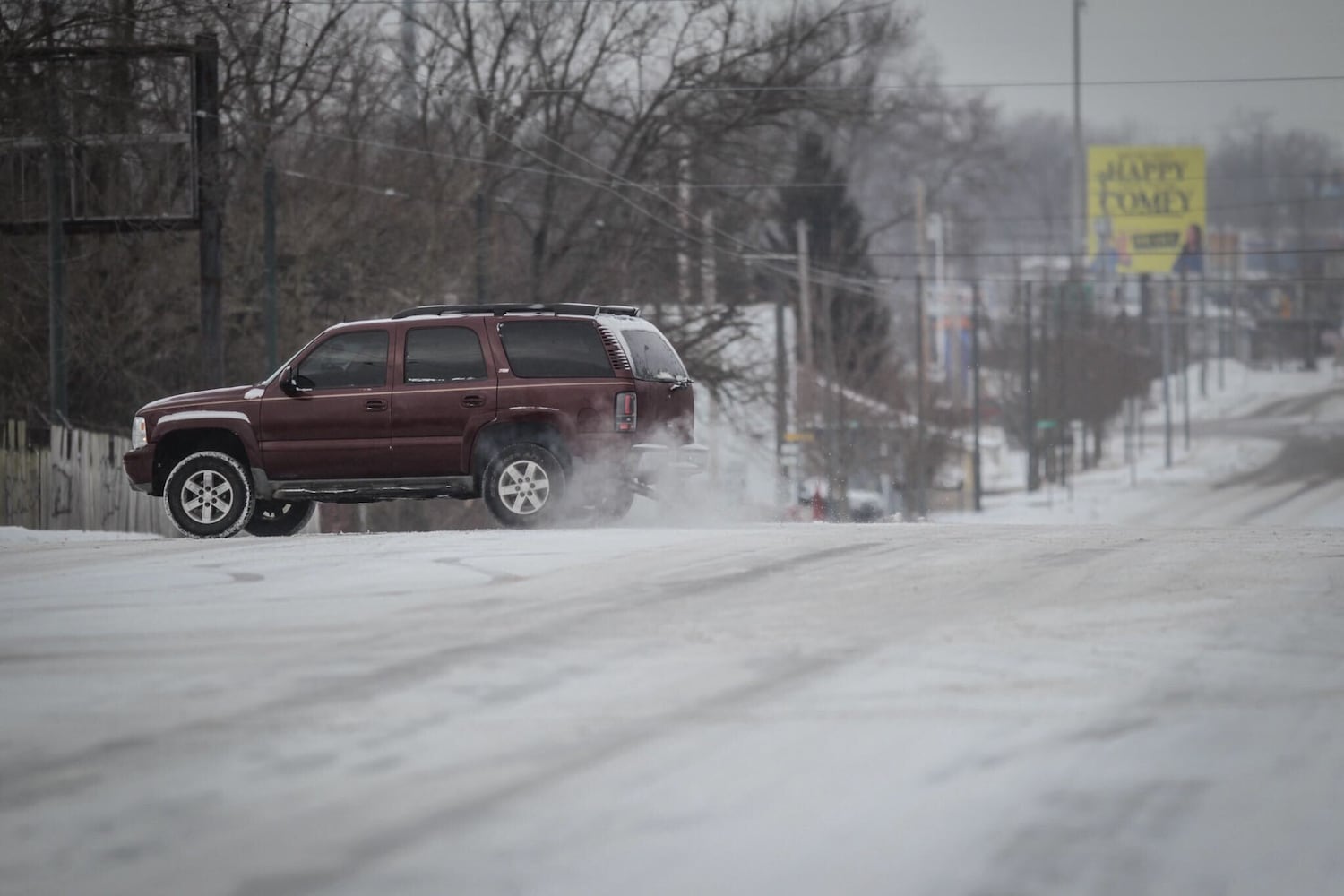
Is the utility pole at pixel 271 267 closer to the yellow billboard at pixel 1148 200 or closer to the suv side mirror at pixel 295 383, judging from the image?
the suv side mirror at pixel 295 383

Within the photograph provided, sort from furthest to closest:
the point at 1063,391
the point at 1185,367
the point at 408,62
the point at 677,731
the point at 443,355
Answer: the point at 1185,367
the point at 1063,391
the point at 408,62
the point at 443,355
the point at 677,731

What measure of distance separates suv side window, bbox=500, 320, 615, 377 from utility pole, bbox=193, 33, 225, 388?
1040 cm

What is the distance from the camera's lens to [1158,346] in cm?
13212

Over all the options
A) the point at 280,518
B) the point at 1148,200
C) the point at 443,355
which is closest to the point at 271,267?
the point at 280,518

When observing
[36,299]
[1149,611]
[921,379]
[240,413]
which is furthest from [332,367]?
[921,379]

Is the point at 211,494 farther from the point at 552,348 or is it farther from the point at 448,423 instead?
the point at 552,348

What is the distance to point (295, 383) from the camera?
1634 cm

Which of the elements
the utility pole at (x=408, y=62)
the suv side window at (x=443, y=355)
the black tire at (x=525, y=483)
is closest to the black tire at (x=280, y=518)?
the suv side window at (x=443, y=355)

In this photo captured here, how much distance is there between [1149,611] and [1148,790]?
3.81 m

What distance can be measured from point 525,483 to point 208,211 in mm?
11673

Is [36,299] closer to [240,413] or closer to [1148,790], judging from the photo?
[240,413]

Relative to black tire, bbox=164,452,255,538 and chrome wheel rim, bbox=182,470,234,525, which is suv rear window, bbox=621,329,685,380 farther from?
chrome wheel rim, bbox=182,470,234,525

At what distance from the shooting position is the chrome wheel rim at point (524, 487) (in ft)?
52.3

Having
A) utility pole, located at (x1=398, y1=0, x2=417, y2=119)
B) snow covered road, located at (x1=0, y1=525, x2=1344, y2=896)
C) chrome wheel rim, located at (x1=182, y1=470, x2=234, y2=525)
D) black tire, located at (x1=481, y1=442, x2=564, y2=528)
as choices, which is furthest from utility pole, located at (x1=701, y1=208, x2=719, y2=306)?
snow covered road, located at (x1=0, y1=525, x2=1344, y2=896)
